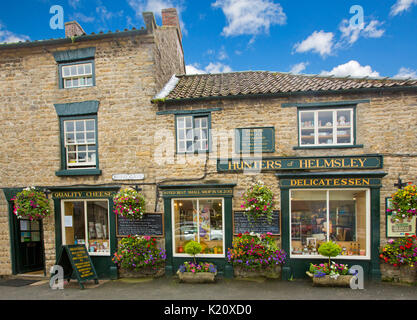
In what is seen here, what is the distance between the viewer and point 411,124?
7.31 meters

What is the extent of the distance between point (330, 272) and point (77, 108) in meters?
10.0

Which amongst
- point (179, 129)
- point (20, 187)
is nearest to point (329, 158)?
point (179, 129)

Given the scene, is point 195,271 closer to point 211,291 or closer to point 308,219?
point 211,291

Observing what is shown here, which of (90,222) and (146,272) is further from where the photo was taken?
(90,222)

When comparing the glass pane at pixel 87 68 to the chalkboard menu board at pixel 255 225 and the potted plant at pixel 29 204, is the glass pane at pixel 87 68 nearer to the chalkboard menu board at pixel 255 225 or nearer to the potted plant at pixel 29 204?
the potted plant at pixel 29 204

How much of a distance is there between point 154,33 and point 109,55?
1826 mm

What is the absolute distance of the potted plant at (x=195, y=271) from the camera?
24.1 ft

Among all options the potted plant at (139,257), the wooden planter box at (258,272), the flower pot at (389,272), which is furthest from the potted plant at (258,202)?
the flower pot at (389,272)

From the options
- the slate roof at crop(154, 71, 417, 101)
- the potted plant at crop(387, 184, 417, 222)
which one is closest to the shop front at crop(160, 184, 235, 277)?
the slate roof at crop(154, 71, 417, 101)

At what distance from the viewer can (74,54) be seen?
8570 mm

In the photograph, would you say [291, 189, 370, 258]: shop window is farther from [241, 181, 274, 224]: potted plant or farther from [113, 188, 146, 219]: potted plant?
[113, 188, 146, 219]: potted plant

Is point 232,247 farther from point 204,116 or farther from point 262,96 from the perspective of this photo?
point 262,96

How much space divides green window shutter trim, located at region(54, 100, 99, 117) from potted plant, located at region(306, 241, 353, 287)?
Result: 8989 millimetres

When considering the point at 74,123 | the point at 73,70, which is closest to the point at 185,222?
the point at 74,123
